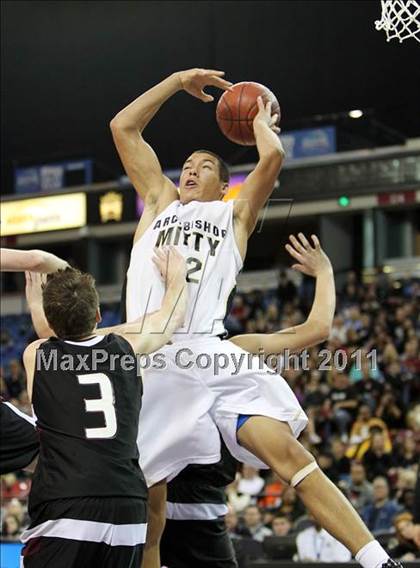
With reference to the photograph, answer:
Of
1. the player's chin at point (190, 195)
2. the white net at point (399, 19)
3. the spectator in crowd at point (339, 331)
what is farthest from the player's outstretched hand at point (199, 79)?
the spectator in crowd at point (339, 331)

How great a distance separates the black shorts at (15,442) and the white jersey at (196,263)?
0.86 m

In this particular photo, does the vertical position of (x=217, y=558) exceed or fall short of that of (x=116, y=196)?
it falls short

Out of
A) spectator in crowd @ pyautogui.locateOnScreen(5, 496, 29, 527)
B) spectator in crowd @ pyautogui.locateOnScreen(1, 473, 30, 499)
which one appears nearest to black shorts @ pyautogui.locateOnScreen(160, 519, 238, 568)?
spectator in crowd @ pyautogui.locateOnScreen(5, 496, 29, 527)

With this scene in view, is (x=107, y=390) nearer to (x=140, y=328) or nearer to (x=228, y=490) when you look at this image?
(x=140, y=328)

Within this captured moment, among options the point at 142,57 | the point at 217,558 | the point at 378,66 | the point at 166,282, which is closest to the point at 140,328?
the point at 166,282

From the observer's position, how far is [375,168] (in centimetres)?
1686

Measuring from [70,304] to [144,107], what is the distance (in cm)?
162

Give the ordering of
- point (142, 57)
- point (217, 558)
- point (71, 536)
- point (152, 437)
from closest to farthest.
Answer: point (71, 536) < point (152, 437) < point (217, 558) < point (142, 57)

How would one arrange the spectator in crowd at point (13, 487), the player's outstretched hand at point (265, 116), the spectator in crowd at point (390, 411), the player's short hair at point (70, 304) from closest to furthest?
the player's short hair at point (70, 304)
the player's outstretched hand at point (265, 116)
the spectator in crowd at point (13, 487)
the spectator in crowd at point (390, 411)

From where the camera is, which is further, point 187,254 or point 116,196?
point 116,196

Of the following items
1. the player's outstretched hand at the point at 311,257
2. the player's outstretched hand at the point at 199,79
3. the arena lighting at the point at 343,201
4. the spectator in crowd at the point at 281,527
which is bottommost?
the spectator in crowd at the point at 281,527

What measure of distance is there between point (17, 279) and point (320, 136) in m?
6.10

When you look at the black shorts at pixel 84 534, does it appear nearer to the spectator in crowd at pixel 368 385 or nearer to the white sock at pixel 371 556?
the white sock at pixel 371 556

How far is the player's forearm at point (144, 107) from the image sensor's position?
197 inches
